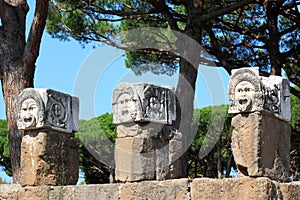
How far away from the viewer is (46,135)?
614 centimetres

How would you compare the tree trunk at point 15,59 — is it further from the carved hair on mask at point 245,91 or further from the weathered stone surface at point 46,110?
the carved hair on mask at point 245,91

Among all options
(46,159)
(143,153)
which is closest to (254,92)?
(143,153)

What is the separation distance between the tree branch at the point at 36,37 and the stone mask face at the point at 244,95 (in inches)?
156

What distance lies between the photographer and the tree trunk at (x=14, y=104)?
8047 mm

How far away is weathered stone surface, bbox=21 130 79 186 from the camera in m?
6.13

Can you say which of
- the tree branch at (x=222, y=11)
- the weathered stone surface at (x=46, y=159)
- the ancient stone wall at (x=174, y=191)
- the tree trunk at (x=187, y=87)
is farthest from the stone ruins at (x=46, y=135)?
the tree branch at (x=222, y=11)

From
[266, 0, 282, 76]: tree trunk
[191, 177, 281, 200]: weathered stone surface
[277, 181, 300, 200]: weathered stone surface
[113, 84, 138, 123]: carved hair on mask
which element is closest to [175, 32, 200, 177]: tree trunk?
[266, 0, 282, 76]: tree trunk

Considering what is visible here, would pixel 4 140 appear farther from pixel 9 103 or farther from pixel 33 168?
pixel 33 168

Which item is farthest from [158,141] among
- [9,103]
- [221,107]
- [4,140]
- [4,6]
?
[4,140]

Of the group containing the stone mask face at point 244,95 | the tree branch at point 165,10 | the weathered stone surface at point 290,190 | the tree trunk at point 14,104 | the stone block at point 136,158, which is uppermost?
the tree branch at point 165,10

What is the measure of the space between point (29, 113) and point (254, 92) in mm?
2228

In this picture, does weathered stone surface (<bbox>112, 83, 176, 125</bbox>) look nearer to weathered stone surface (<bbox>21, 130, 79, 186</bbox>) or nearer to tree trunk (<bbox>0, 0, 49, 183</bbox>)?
weathered stone surface (<bbox>21, 130, 79, 186</bbox>)

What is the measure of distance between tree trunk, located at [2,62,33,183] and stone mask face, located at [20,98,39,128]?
6.24ft

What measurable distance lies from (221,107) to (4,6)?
683 centimetres
